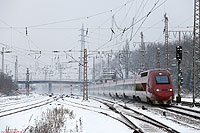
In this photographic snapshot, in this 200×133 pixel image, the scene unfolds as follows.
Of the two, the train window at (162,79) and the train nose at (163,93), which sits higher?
the train window at (162,79)

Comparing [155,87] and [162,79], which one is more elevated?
[162,79]

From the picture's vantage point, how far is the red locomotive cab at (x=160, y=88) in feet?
77.1

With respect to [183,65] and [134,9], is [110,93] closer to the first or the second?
[183,65]

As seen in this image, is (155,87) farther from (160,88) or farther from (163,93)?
(163,93)

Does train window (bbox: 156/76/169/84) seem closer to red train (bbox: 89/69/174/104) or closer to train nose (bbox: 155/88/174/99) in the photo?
red train (bbox: 89/69/174/104)

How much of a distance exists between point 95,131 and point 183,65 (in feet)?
171

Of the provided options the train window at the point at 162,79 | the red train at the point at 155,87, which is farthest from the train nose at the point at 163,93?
the train window at the point at 162,79

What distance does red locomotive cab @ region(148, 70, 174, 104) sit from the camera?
925 inches

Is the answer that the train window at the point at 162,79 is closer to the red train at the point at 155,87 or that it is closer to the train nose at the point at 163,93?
the red train at the point at 155,87

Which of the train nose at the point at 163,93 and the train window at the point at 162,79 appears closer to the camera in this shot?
the train nose at the point at 163,93

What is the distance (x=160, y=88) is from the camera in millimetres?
23625

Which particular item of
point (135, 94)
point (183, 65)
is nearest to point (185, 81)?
point (183, 65)

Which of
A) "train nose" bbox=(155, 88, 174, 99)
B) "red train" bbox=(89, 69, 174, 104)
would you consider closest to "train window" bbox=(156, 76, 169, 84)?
"red train" bbox=(89, 69, 174, 104)

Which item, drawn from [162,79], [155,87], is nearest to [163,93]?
[155,87]
